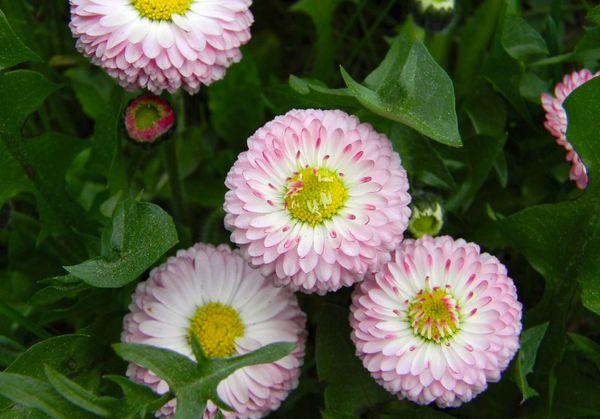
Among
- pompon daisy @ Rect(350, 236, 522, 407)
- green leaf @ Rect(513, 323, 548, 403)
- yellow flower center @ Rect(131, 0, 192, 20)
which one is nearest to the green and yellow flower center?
pompon daisy @ Rect(350, 236, 522, 407)

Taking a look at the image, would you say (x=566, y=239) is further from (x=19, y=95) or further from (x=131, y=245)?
(x=19, y=95)

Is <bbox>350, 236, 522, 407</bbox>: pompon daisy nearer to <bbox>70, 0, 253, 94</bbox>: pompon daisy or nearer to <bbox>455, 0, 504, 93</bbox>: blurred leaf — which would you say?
<bbox>70, 0, 253, 94</bbox>: pompon daisy

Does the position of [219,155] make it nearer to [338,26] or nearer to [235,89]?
[235,89]

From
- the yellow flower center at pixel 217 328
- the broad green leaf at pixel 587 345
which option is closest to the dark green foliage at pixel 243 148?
the broad green leaf at pixel 587 345

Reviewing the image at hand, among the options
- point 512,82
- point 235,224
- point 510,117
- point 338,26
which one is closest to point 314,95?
point 235,224

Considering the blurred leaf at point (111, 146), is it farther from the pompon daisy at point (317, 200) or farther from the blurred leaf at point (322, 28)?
the blurred leaf at point (322, 28)

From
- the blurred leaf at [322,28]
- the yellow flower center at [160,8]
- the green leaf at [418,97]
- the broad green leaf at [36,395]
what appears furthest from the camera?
the blurred leaf at [322,28]

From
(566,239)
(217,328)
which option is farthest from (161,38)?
(566,239)
